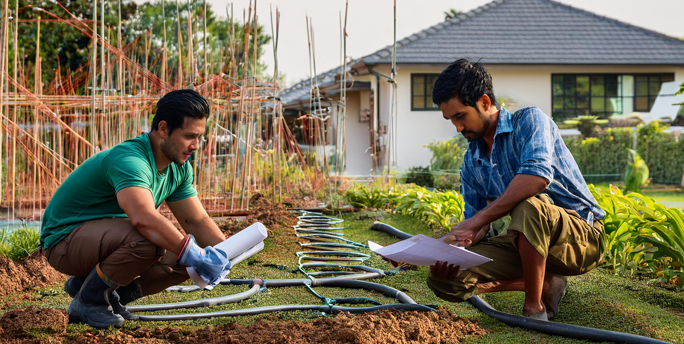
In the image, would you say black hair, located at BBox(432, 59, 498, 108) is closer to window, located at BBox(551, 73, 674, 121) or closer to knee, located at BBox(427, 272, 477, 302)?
knee, located at BBox(427, 272, 477, 302)

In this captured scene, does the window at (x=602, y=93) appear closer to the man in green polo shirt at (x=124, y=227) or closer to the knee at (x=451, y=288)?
the knee at (x=451, y=288)

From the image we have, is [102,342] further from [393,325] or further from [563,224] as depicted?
[563,224]

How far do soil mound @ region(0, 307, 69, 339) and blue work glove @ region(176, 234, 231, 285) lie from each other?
514 mm

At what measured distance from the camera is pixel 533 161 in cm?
235

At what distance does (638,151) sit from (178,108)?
36.5 feet

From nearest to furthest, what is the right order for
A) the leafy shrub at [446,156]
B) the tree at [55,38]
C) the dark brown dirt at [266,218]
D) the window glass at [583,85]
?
the dark brown dirt at [266,218], the leafy shrub at [446,156], the window glass at [583,85], the tree at [55,38]

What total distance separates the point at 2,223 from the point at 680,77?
14679 mm

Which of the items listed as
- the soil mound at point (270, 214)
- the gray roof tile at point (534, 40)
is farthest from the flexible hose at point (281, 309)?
the gray roof tile at point (534, 40)

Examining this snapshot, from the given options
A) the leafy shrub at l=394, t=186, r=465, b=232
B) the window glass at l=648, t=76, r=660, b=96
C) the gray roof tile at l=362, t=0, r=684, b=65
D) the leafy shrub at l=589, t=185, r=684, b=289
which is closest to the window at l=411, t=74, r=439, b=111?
the gray roof tile at l=362, t=0, r=684, b=65

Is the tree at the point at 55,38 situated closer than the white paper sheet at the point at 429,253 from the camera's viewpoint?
No

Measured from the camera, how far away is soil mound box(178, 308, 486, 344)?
2.10 m

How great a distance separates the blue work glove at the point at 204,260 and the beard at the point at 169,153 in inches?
15.8

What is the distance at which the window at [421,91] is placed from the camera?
43.5ft

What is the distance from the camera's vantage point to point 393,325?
2.21 m
